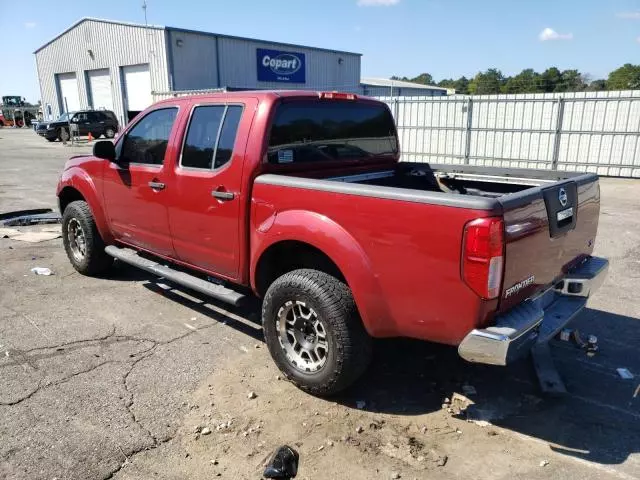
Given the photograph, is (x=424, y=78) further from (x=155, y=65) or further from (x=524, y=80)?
(x=155, y=65)

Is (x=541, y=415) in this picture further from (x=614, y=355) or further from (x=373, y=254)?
(x=373, y=254)

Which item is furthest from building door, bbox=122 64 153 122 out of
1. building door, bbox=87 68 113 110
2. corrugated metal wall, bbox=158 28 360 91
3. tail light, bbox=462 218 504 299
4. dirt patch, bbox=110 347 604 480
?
tail light, bbox=462 218 504 299

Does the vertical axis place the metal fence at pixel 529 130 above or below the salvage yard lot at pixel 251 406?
above

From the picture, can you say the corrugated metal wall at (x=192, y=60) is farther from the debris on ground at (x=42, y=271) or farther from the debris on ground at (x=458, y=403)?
the debris on ground at (x=458, y=403)

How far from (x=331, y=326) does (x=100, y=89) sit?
114 feet

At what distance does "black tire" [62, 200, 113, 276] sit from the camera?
18.6 ft

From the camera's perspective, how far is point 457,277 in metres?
2.70

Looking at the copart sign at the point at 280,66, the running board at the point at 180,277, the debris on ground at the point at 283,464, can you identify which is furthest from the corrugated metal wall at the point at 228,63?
the debris on ground at the point at 283,464

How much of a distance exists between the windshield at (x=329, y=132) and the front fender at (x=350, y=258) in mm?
722

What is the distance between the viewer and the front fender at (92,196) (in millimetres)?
5539

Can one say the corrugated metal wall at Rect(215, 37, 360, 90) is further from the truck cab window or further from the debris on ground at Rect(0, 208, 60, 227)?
the truck cab window

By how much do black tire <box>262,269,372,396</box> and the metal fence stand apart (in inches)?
552

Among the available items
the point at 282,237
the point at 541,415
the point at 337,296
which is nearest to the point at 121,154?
the point at 282,237

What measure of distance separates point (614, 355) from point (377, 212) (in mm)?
2598
